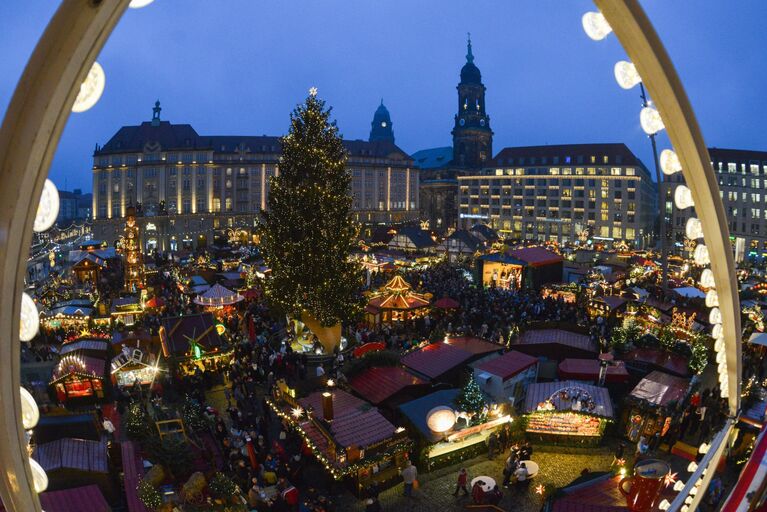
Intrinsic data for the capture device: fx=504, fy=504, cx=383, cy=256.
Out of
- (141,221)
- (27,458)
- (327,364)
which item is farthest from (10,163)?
(141,221)

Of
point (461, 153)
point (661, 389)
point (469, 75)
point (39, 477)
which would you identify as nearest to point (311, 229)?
point (661, 389)

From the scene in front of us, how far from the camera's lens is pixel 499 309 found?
25141 mm

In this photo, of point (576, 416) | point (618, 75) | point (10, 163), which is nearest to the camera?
A: point (10, 163)

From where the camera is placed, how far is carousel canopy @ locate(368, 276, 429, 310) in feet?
76.5

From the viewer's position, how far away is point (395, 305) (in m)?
23.3

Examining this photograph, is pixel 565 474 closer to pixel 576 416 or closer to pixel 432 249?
pixel 576 416

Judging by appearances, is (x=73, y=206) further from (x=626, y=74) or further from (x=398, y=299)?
(x=626, y=74)

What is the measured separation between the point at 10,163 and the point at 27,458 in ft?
4.52

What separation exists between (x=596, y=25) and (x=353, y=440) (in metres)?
9.60

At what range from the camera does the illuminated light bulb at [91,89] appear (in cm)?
243

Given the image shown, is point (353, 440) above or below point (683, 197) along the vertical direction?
below

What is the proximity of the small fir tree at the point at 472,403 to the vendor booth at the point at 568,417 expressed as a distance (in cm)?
138

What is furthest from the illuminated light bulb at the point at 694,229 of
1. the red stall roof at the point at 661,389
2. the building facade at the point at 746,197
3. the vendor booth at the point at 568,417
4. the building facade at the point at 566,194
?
the building facade at the point at 566,194

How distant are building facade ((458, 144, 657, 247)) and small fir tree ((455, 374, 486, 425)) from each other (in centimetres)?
5837
